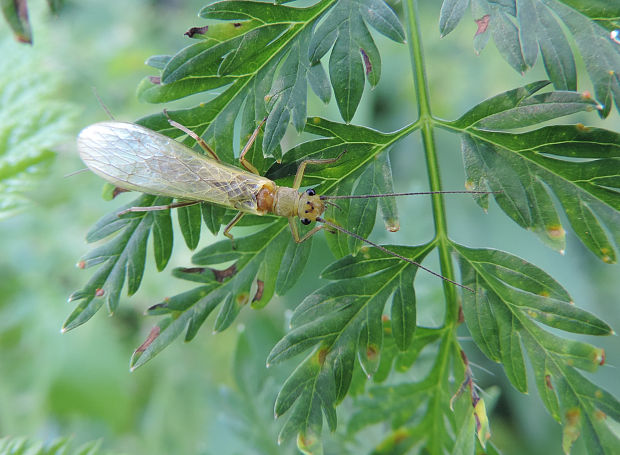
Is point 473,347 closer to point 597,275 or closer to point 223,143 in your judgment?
point 597,275

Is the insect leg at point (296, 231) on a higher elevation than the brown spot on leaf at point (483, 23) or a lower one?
lower

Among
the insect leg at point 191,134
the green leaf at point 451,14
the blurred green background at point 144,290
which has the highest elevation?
the green leaf at point 451,14

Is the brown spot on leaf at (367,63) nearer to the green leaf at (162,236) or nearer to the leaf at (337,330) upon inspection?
the leaf at (337,330)

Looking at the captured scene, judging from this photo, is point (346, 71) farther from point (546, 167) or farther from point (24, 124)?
point (24, 124)

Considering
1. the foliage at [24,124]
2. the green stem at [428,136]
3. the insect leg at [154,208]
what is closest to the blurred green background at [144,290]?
the foliage at [24,124]

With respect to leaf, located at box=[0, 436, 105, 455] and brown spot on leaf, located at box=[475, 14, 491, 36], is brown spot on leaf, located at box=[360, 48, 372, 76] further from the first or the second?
leaf, located at box=[0, 436, 105, 455]

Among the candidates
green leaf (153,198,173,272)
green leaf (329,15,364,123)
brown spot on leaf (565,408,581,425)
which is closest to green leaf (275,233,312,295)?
green leaf (153,198,173,272)
